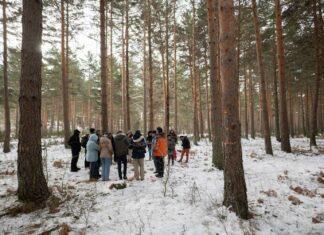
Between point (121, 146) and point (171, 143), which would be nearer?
point (121, 146)

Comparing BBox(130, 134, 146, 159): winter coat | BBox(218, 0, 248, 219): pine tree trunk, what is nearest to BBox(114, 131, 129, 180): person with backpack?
BBox(130, 134, 146, 159): winter coat

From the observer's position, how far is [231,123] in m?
5.08

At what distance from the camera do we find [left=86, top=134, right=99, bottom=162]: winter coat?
320 inches

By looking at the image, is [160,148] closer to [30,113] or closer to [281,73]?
[30,113]

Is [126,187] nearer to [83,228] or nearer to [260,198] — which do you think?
[83,228]

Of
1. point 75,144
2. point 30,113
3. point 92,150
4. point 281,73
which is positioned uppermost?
point 281,73

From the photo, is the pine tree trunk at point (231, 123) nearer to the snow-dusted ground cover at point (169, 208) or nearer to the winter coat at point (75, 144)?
the snow-dusted ground cover at point (169, 208)

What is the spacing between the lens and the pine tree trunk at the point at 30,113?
18.1 ft

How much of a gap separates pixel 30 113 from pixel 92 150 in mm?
2979

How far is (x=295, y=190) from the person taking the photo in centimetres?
687

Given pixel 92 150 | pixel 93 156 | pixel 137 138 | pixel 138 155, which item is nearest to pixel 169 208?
pixel 138 155

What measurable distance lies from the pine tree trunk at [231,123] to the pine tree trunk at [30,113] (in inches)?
176

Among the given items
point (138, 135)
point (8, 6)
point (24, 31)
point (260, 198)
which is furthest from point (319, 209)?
point (8, 6)

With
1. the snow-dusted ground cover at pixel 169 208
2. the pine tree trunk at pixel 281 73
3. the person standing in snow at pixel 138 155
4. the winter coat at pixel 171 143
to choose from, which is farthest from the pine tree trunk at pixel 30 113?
the pine tree trunk at pixel 281 73
